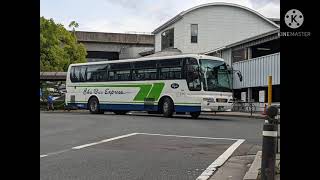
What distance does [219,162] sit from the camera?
10000 mm

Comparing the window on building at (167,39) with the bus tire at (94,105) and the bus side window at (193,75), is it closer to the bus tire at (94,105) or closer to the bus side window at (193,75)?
the bus tire at (94,105)

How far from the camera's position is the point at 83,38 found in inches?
2675

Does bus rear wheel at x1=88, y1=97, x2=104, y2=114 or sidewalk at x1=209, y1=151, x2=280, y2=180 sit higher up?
bus rear wheel at x1=88, y1=97, x2=104, y2=114

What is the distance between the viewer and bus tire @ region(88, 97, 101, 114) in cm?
3131

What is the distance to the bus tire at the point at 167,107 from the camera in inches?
1027

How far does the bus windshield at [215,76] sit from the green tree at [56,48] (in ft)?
86.9

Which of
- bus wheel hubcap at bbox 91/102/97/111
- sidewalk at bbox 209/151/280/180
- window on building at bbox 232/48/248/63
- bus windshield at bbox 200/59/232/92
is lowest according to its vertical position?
sidewalk at bbox 209/151/280/180

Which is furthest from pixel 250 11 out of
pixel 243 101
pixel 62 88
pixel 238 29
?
pixel 62 88

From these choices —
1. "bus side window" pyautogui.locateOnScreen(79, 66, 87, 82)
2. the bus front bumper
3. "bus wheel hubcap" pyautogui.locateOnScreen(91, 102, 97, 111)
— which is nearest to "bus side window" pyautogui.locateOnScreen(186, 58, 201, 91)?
the bus front bumper

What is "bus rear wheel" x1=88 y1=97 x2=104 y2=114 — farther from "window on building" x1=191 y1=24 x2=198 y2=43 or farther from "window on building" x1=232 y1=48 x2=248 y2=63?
"window on building" x1=191 y1=24 x2=198 y2=43

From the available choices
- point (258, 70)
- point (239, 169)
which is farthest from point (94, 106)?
point (239, 169)

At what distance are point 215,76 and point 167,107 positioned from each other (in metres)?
3.22

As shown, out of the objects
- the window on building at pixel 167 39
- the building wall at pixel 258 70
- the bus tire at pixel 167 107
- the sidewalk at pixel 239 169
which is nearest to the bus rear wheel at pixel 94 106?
the bus tire at pixel 167 107
